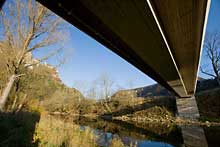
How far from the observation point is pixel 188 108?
15883mm

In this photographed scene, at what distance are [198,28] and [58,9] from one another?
3.69 meters

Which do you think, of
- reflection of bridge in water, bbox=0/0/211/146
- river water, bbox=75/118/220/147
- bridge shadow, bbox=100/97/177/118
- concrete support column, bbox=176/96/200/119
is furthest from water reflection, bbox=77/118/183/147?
bridge shadow, bbox=100/97/177/118

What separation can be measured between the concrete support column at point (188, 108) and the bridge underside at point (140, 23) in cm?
1125

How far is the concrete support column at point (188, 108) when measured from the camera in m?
15.6

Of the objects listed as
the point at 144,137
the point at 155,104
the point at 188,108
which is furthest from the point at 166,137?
the point at 155,104

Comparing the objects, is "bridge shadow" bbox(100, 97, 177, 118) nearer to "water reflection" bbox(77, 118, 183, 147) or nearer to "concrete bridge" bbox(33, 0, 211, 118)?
"water reflection" bbox(77, 118, 183, 147)

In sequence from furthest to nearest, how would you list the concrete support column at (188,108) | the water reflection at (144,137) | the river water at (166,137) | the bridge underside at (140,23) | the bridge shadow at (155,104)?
the bridge shadow at (155,104), the concrete support column at (188,108), the water reflection at (144,137), the river water at (166,137), the bridge underside at (140,23)

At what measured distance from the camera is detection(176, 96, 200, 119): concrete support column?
1557 centimetres

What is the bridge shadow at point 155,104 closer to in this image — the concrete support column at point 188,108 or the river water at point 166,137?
the concrete support column at point 188,108

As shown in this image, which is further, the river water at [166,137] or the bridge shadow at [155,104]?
the bridge shadow at [155,104]

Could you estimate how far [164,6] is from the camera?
10.9ft

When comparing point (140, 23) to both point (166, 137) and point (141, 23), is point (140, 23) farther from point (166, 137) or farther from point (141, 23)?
point (166, 137)

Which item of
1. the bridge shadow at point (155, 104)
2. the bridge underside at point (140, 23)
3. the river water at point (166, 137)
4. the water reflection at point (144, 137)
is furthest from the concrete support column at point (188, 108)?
the bridge underside at point (140, 23)

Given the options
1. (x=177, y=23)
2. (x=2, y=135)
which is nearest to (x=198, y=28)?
(x=177, y=23)
